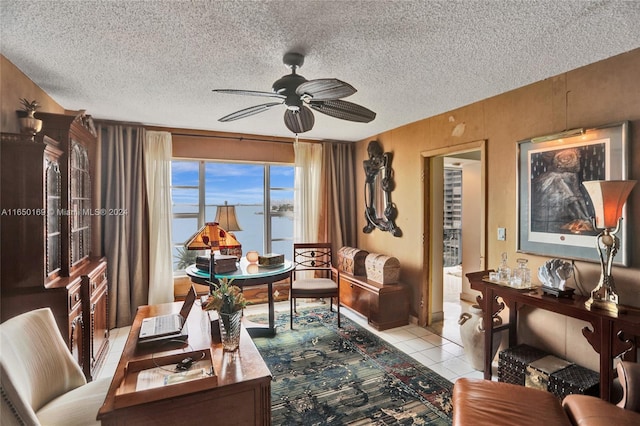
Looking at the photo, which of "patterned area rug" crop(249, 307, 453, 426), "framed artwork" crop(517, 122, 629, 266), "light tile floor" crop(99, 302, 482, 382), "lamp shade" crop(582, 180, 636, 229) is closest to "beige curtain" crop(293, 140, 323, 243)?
"light tile floor" crop(99, 302, 482, 382)

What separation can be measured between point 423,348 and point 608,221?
2.01 meters

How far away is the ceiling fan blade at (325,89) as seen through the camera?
5.70 ft

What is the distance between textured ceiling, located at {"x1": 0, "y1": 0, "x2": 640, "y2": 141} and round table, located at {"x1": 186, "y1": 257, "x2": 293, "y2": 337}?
1.69 m

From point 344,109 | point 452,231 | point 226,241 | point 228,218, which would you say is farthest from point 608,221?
point 452,231

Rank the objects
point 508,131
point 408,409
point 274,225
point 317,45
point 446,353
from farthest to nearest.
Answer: point 274,225 → point 446,353 → point 508,131 → point 408,409 → point 317,45

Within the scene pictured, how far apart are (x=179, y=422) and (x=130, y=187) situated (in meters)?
3.37

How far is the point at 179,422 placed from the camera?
140cm

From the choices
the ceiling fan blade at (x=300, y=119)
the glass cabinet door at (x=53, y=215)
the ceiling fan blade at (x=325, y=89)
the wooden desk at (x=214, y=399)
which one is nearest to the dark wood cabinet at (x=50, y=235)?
the glass cabinet door at (x=53, y=215)

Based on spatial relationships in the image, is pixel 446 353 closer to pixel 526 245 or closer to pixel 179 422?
pixel 526 245

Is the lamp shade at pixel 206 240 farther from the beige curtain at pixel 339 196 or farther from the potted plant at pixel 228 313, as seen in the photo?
the beige curtain at pixel 339 196

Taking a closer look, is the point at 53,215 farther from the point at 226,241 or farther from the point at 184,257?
the point at 184,257

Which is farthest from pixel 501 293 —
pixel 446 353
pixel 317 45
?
pixel 317 45

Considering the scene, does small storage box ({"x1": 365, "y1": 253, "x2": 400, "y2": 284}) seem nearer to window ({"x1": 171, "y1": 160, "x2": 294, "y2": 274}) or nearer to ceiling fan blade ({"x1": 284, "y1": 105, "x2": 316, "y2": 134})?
window ({"x1": 171, "y1": 160, "x2": 294, "y2": 274})

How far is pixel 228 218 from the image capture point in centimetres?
314
